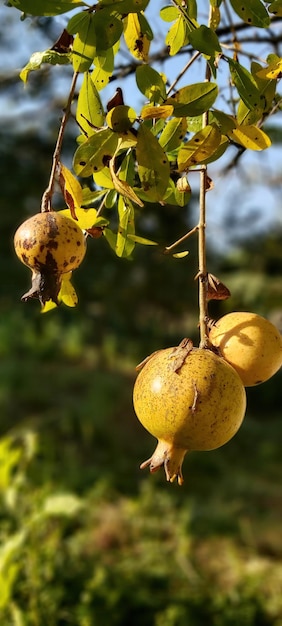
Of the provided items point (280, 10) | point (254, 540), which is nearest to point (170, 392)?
point (280, 10)

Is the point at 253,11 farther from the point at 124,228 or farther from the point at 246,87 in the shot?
the point at 124,228

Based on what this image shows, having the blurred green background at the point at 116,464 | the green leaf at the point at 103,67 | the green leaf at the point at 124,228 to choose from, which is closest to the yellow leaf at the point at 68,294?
the green leaf at the point at 124,228

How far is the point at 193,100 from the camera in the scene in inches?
17.8

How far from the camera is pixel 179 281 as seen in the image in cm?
552

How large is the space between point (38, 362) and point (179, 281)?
51.4 inches

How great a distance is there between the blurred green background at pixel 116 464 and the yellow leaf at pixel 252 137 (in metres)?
0.57

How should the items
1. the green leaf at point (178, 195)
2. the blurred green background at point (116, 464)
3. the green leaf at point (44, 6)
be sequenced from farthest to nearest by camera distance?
the blurred green background at point (116, 464), the green leaf at point (178, 195), the green leaf at point (44, 6)

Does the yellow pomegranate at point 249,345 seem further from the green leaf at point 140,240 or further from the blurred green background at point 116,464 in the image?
the blurred green background at point 116,464

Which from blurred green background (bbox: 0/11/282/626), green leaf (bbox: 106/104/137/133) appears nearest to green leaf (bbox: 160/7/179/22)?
green leaf (bbox: 106/104/137/133)

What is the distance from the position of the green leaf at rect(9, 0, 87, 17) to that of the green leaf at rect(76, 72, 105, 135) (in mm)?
54

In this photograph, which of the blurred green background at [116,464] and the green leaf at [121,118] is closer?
the green leaf at [121,118]

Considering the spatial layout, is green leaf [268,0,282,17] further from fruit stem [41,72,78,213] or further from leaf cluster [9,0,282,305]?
fruit stem [41,72,78,213]

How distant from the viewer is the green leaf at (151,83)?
469mm

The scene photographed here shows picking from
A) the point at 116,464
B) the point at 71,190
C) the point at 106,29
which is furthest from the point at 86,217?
the point at 116,464
